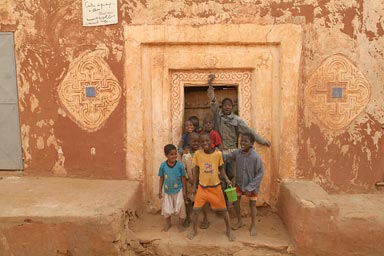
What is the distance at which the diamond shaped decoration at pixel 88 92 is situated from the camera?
4816mm

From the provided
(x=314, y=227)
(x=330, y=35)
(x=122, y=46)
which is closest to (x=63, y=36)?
(x=122, y=46)

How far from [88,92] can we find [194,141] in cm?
157

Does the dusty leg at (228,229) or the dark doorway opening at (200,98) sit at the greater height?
the dark doorway opening at (200,98)

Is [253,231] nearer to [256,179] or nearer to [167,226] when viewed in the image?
[256,179]

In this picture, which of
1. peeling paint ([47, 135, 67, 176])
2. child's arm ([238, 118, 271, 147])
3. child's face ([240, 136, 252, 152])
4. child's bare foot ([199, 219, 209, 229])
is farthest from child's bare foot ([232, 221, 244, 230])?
peeling paint ([47, 135, 67, 176])

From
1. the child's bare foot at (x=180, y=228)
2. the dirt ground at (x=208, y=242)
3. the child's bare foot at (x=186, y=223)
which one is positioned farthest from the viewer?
the child's bare foot at (x=186, y=223)

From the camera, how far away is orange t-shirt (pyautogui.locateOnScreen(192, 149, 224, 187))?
4.16 metres

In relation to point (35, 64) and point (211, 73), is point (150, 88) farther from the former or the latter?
point (35, 64)

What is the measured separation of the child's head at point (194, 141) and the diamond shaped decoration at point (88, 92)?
110 centimetres

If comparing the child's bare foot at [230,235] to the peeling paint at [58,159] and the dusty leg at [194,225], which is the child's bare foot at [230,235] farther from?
the peeling paint at [58,159]

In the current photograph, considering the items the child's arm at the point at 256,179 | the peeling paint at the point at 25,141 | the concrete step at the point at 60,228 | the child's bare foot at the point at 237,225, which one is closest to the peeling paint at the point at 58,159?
the peeling paint at the point at 25,141

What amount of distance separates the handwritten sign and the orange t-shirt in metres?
2.11

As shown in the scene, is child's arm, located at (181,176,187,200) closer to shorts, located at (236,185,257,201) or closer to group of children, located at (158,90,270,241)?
group of children, located at (158,90,270,241)

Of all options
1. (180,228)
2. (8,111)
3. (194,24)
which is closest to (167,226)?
(180,228)
